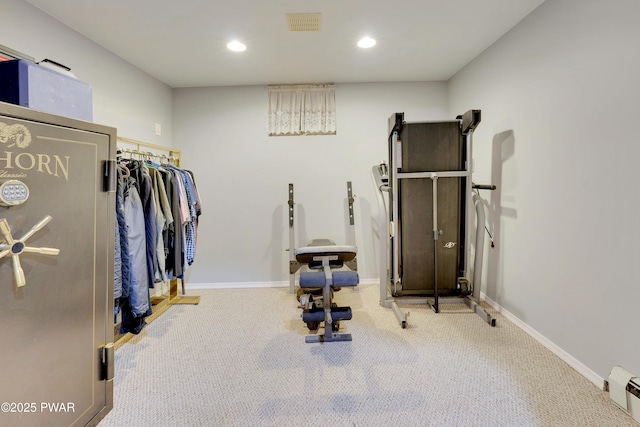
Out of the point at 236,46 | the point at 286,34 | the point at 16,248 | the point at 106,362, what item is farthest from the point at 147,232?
the point at 286,34

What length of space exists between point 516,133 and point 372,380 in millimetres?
2307

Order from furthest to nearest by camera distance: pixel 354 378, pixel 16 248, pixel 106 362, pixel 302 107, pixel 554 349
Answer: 1. pixel 302 107
2. pixel 554 349
3. pixel 354 378
4. pixel 106 362
5. pixel 16 248

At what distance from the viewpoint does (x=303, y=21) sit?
222 centimetres

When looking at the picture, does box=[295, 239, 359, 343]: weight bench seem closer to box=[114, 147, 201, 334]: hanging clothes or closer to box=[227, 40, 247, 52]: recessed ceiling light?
box=[114, 147, 201, 334]: hanging clothes

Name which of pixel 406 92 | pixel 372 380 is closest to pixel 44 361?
pixel 372 380

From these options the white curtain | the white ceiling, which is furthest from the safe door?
the white curtain

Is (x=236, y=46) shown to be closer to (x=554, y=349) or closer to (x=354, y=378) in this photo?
(x=354, y=378)

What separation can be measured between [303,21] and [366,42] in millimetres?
658

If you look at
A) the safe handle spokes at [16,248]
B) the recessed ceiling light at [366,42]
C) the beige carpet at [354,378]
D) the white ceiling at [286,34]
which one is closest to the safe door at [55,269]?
the safe handle spokes at [16,248]

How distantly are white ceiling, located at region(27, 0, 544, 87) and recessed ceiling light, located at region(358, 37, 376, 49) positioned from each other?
0.05m

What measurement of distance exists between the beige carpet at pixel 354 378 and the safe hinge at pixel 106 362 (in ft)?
1.08

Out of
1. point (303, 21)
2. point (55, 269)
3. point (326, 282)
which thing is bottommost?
point (326, 282)

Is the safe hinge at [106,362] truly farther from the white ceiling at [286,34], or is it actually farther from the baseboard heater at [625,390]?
the baseboard heater at [625,390]

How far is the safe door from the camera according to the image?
102 centimetres
